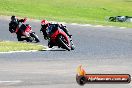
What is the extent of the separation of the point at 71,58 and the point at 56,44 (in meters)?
3.55

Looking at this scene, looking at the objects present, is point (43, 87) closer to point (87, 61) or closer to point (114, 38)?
point (87, 61)

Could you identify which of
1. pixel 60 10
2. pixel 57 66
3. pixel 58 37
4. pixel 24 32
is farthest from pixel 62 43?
pixel 60 10

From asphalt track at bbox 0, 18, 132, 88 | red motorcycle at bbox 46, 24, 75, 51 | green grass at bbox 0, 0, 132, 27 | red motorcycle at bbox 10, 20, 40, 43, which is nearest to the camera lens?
asphalt track at bbox 0, 18, 132, 88

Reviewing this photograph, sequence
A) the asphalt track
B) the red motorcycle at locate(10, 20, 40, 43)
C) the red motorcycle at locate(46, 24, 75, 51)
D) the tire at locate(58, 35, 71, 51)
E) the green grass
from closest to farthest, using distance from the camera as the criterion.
→ the asphalt track → the red motorcycle at locate(46, 24, 75, 51) → the tire at locate(58, 35, 71, 51) → the red motorcycle at locate(10, 20, 40, 43) → the green grass

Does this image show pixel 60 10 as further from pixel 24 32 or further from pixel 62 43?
pixel 62 43

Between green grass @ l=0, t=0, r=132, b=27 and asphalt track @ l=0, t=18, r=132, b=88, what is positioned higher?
asphalt track @ l=0, t=18, r=132, b=88

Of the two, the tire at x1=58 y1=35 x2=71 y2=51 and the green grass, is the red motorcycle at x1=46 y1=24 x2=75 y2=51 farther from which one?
the green grass

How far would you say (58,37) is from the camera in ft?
80.4

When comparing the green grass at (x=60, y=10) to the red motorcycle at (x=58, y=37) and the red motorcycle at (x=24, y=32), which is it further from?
the red motorcycle at (x=58, y=37)

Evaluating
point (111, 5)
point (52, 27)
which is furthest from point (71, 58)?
point (111, 5)

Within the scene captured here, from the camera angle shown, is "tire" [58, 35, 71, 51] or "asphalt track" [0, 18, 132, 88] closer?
"asphalt track" [0, 18, 132, 88]

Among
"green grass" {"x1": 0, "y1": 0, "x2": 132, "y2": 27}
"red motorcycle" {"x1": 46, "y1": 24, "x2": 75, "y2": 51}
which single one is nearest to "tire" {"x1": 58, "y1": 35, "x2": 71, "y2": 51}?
"red motorcycle" {"x1": 46, "y1": 24, "x2": 75, "y2": 51}

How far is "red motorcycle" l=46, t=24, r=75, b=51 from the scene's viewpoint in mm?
24406

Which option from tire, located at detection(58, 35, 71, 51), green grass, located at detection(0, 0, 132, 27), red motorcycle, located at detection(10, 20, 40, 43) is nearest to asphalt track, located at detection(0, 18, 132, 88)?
tire, located at detection(58, 35, 71, 51)
